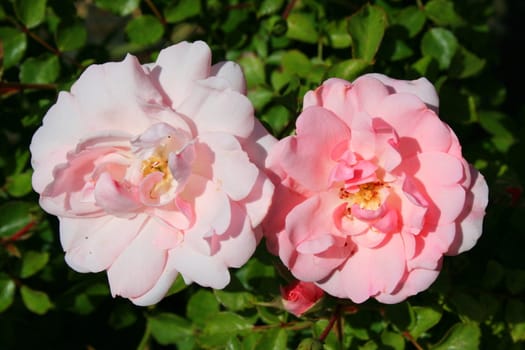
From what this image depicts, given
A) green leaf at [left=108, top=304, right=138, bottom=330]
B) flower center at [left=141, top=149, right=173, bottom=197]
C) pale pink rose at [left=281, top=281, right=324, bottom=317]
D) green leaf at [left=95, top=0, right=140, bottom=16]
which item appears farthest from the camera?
green leaf at [left=108, top=304, right=138, bottom=330]

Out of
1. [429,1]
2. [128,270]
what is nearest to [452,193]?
[128,270]

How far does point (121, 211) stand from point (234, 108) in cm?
21

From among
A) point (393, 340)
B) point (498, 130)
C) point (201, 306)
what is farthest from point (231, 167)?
point (498, 130)

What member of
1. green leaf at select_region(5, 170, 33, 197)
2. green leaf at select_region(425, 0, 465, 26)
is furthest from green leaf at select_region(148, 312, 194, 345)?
green leaf at select_region(425, 0, 465, 26)

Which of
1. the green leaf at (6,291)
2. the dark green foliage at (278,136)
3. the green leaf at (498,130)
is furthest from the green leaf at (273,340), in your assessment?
the green leaf at (498,130)

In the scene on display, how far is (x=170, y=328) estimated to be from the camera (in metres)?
1.51

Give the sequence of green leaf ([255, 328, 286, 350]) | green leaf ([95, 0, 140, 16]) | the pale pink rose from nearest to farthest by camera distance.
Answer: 1. the pale pink rose
2. green leaf ([255, 328, 286, 350])
3. green leaf ([95, 0, 140, 16])

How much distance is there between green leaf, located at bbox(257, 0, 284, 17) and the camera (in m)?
1.47

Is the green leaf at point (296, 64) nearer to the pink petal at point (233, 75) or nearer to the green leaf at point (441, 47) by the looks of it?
the green leaf at point (441, 47)

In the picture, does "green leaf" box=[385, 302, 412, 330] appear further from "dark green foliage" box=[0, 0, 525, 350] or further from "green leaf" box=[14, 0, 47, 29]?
"green leaf" box=[14, 0, 47, 29]

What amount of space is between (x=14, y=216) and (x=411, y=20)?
0.94 m

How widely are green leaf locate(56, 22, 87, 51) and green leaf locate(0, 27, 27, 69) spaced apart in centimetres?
7

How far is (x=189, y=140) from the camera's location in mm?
917

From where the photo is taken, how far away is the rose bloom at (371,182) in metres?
0.93
